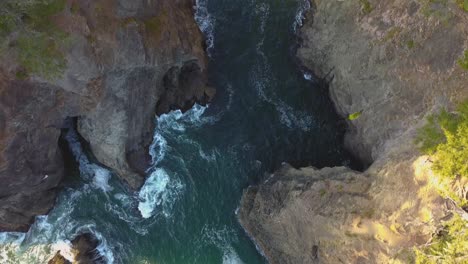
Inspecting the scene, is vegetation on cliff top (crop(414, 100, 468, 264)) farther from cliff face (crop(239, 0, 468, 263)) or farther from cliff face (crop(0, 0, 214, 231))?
cliff face (crop(0, 0, 214, 231))

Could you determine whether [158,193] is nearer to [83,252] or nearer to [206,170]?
[206,170]

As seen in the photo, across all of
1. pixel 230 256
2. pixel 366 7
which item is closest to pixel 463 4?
pixel 366 7

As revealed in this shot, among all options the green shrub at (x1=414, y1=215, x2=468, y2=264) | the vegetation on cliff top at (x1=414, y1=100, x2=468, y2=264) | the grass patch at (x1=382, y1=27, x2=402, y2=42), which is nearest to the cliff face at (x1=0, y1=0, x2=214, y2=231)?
the grass patch at (x1=382, y1=27, x2=402, y2=42)

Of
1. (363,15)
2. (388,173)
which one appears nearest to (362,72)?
(363,15)

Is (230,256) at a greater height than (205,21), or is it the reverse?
(205,21)

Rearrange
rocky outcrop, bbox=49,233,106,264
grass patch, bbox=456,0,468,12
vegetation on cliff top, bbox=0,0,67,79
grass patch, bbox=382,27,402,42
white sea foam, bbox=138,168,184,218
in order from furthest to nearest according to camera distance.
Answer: white sea foam, bbox=138,168,184,218, rocky outcrop, bbox=49,233,106,264, grass patch, bbox=382,27,402,42, grass patch, bbox=456,0,468,12, vegetation on cliff top, bbox=0,0,67,79

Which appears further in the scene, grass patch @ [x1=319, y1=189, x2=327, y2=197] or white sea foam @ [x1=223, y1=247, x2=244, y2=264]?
white sea foam @ [x1=223, y1=247, x2=244, y2=264]
